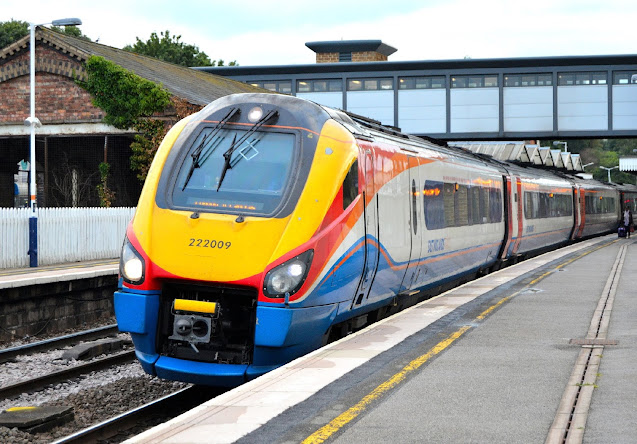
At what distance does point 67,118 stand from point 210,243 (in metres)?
22.2

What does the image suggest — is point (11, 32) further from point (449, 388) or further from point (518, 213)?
point (449, 388)

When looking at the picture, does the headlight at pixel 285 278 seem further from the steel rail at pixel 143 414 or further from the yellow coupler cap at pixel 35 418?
the yellow coupler cap at pixel 35 418

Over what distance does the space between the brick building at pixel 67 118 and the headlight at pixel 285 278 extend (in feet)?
68.7

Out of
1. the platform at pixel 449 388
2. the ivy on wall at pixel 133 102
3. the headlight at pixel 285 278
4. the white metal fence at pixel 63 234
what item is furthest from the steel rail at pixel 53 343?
the ivy on wall at pixel 133 102

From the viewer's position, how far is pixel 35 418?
842cm

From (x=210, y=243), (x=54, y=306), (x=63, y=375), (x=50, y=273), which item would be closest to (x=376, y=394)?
(x=210, y=243)

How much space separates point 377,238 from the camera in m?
10.6

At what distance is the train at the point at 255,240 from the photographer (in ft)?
27.8

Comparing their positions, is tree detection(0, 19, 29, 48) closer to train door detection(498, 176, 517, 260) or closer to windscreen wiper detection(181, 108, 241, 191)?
train door detection(498, 176, 517, 260)

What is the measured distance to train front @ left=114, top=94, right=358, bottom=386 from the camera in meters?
8.45

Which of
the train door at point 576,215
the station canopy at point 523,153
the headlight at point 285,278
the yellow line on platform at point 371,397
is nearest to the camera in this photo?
the yellow line on platform at point 371,397

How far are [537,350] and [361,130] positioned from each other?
336 cm

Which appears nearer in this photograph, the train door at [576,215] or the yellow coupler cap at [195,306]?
the yellow coupler cap at [195,306]

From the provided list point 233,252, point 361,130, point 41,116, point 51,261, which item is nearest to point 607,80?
point 41,116
